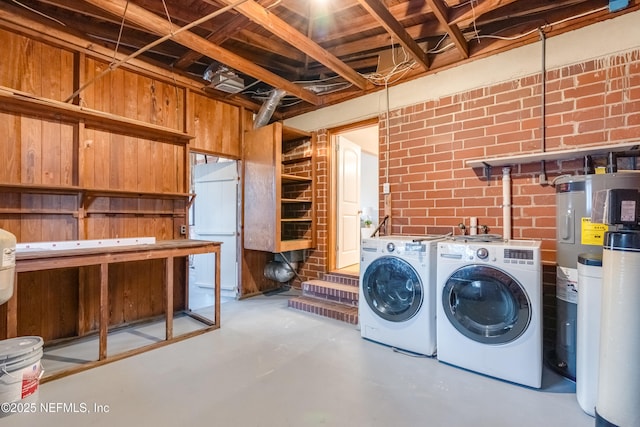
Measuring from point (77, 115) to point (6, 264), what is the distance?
162 cm

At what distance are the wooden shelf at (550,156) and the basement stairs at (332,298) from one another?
1.88m

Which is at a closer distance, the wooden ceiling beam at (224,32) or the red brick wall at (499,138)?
the red brick wall at (499,138)

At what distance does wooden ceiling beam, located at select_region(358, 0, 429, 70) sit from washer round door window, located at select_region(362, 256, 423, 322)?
1887 mm

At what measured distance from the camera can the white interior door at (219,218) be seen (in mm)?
4379

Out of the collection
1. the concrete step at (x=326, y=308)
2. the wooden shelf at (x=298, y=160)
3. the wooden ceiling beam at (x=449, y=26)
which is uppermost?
the wooden ceiling beam at (x=449, y=26)

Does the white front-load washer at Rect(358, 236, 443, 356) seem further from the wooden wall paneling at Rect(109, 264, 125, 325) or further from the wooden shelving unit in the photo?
the wooden wall paneling at Rect(109, 264, 125, 325)

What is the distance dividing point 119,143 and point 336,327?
2.88 m

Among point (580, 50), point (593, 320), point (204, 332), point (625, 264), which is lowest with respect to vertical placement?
point (204, 332)

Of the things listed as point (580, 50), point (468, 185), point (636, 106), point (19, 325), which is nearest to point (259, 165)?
point (468, 185)

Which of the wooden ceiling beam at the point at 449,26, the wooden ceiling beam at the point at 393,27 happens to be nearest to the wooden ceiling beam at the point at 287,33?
the wooden ceiling beam at the point at 393,27

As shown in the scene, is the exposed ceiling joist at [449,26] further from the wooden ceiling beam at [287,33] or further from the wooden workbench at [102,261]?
the wooden workbench at [102,261]

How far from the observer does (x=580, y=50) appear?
2.53m

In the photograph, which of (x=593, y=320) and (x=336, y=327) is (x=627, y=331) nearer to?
(x=593, y=320)

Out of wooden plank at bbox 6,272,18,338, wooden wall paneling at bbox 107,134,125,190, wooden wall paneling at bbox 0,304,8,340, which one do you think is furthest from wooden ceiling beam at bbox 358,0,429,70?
wooden wall paneling at bbox 0,304,8,340
